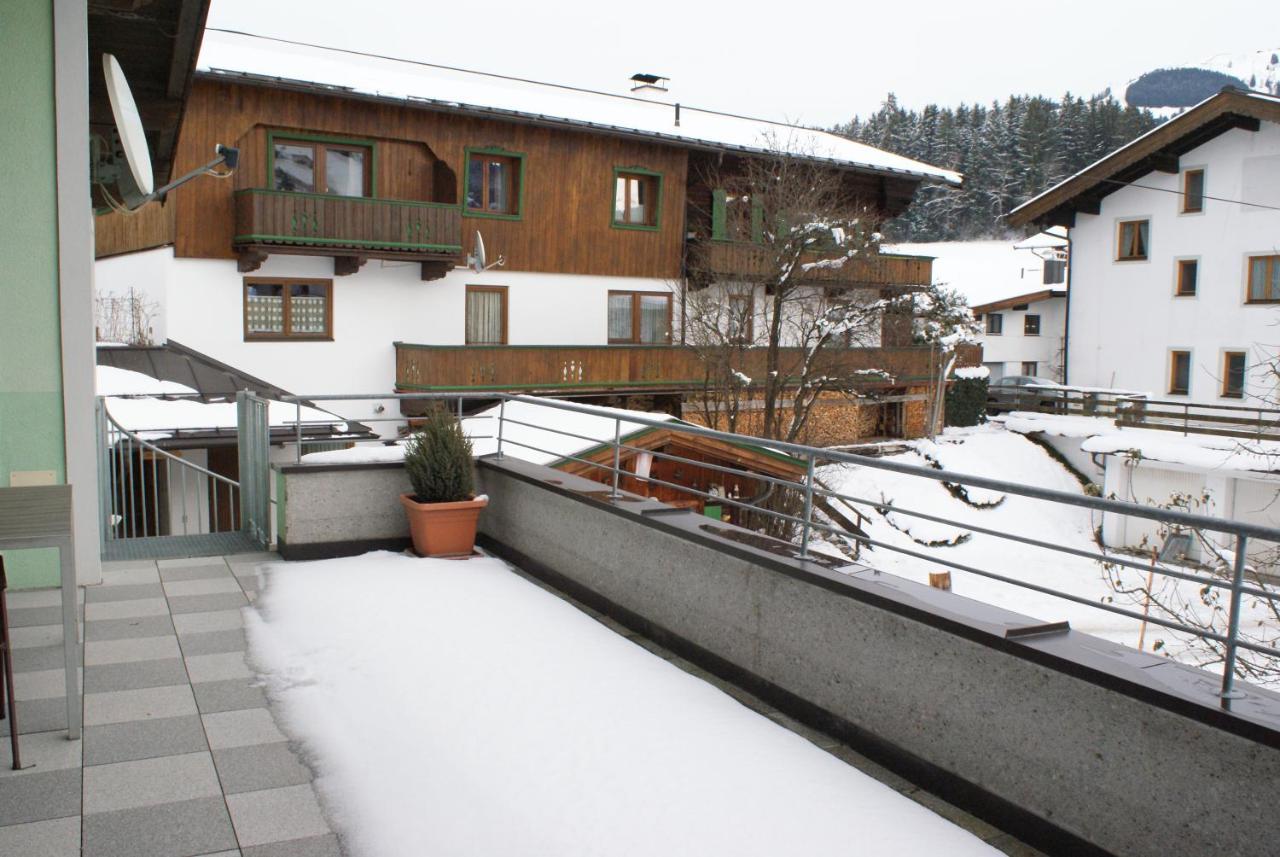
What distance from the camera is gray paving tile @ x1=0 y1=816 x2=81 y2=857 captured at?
142 inches

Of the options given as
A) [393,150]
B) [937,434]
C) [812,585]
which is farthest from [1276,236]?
[812,585]

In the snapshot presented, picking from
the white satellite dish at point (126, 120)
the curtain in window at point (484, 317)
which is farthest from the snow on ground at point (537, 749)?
the curtain in window at point (484, 317)

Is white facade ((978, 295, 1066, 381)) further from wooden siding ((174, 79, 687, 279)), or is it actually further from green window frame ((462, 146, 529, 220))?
green window frame ((462, 146, 529, 220))

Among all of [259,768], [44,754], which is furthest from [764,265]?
[44,754]

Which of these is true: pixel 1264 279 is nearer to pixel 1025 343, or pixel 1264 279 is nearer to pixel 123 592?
pixel 1025 343

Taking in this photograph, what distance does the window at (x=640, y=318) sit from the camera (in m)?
26.6

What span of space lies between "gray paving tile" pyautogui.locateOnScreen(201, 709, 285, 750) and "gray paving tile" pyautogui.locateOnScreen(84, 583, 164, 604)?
7.65ft

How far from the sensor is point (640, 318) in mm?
26969

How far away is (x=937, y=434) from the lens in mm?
31781

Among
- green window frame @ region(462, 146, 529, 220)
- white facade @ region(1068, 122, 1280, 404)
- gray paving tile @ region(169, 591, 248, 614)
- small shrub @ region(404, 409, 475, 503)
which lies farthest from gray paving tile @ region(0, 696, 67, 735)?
white facade @ region(1068, 122, 1280, 404)

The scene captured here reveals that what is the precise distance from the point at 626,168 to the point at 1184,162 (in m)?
15.9

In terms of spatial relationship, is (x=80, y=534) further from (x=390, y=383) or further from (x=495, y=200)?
(x=495, y=200)

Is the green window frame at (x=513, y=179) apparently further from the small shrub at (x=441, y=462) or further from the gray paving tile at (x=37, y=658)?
the gray paving tile at (x=37, y=658)

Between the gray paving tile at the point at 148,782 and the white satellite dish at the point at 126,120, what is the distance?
413cm
